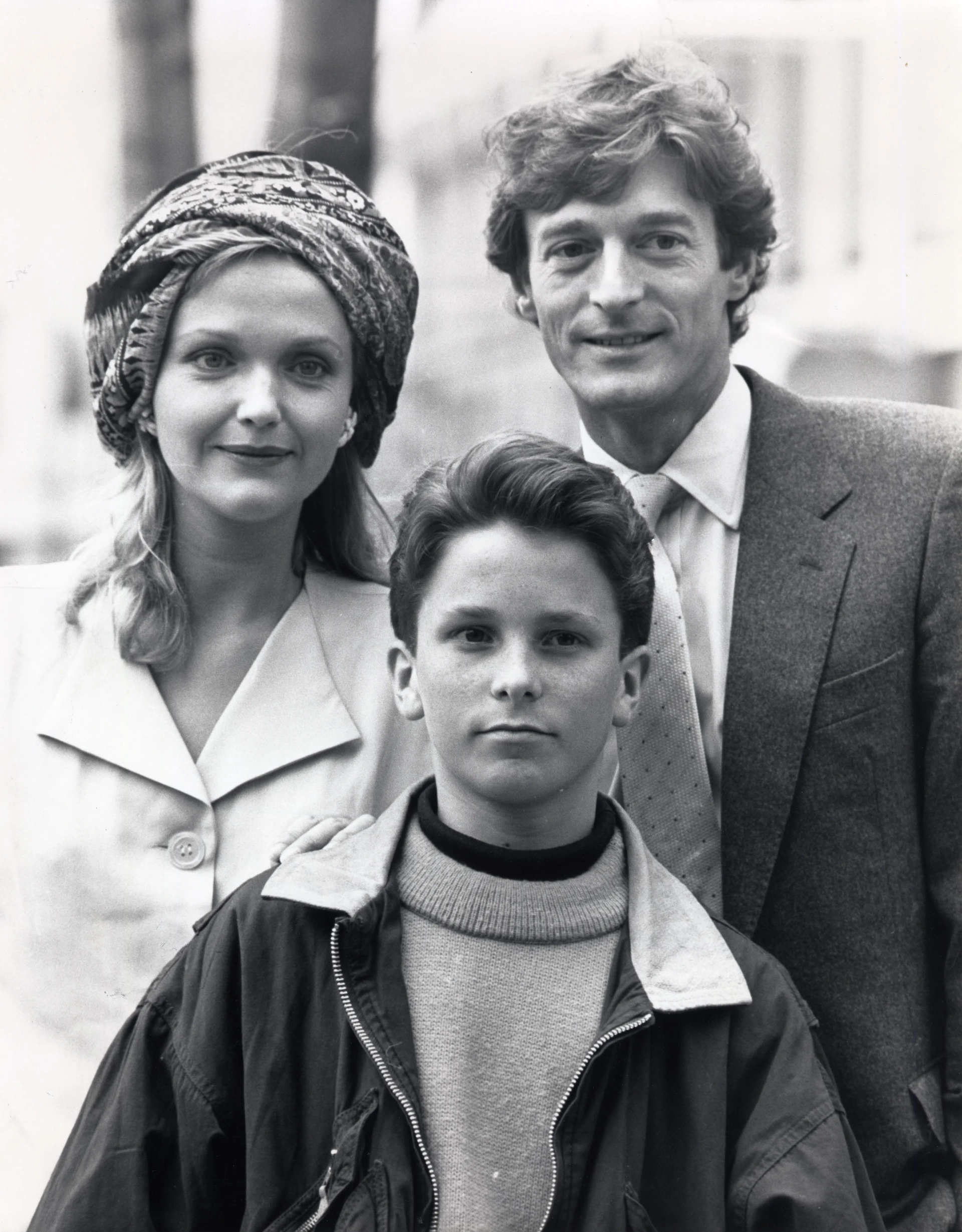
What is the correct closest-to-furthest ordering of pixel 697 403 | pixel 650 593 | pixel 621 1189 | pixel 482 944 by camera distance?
pixel 621 1189, pixel 482 944, pixel 650 593, pixel 697 403

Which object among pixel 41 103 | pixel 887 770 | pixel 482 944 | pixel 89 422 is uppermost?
pixel 41 103

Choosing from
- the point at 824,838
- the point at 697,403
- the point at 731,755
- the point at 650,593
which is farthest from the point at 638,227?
the point at 824,838

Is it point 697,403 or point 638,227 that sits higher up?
point 638,227

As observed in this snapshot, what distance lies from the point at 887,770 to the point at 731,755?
29 cm

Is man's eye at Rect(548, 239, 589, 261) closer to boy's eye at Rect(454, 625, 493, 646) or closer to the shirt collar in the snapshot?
the shirt collar

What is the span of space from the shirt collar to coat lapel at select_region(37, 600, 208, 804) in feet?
3.29

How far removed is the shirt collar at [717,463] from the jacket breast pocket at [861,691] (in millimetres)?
400

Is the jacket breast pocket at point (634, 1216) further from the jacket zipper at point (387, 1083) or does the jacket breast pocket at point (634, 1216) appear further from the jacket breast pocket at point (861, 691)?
the jacket breast pocket at point (861, 691)

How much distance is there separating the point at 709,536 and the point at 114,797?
130 cm

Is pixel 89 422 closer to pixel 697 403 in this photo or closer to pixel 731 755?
pixel 697 403

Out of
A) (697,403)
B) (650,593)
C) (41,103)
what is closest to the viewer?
(650,593)

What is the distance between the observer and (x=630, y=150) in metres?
2.89

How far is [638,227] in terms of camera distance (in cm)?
292

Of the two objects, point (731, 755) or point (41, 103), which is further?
point (41, 103)
